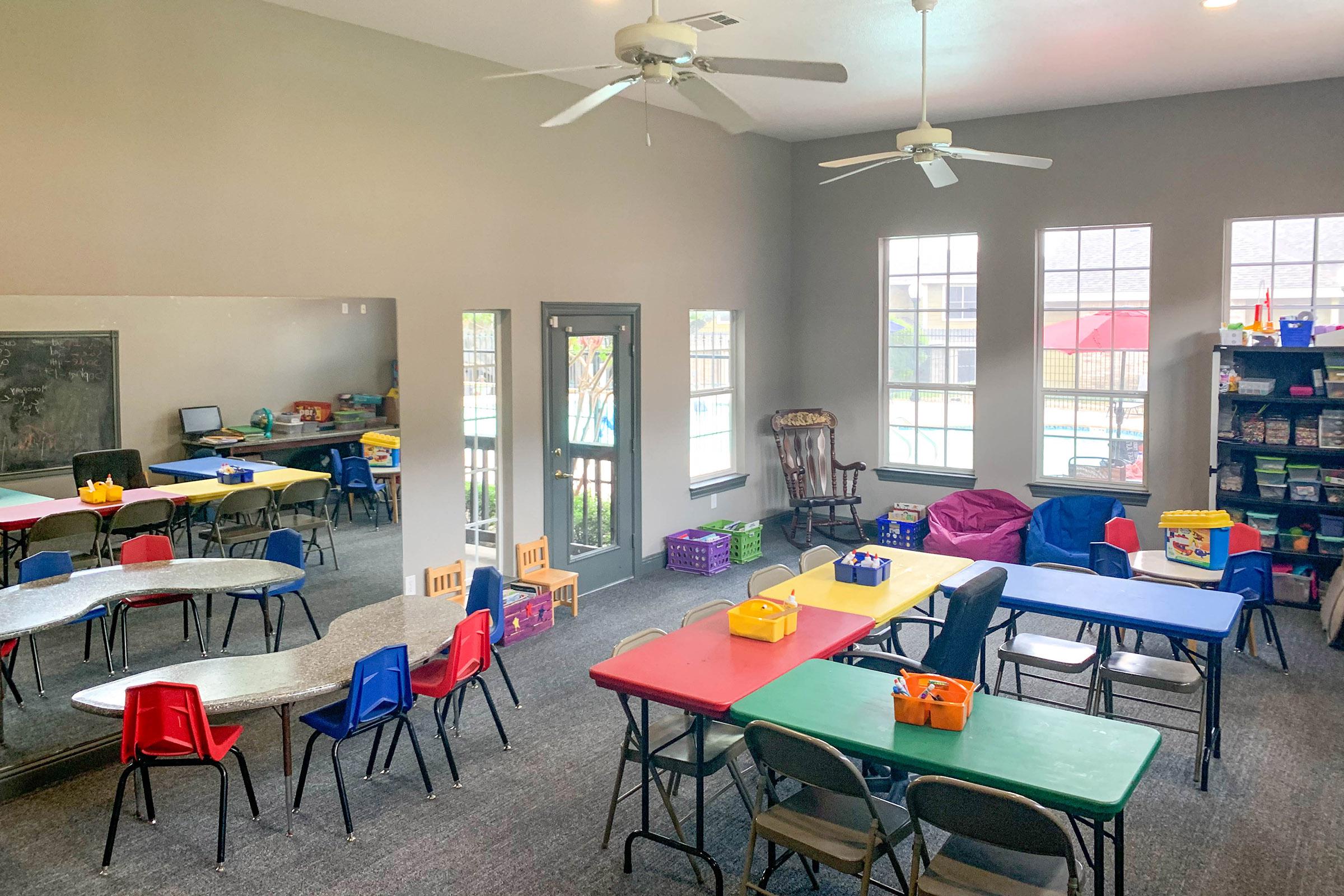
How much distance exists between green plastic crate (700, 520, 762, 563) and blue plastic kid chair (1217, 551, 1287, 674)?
12.8 ft

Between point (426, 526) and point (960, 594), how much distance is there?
3773 millimetres

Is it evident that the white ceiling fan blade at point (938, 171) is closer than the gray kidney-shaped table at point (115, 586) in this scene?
No

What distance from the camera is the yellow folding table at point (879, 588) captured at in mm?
4754

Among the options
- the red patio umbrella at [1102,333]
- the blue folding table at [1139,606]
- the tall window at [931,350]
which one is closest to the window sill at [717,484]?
the tall window at [931,350]

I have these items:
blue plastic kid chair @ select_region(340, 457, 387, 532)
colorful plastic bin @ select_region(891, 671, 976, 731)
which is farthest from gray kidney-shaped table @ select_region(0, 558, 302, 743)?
colorful plastic bin @ select_region(891, 671, 976, 731)

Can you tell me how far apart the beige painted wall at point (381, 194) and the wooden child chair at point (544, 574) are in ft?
0.56

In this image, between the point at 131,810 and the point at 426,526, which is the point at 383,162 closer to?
the point at 426,526

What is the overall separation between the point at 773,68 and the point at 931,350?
6127 mm

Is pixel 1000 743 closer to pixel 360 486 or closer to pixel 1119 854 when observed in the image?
pixel 1119 854

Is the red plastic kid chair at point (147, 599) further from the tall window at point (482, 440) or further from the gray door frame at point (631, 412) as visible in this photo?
the gray door frame at point (631, 412)

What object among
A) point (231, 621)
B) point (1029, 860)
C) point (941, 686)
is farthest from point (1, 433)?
point (1029, 860)

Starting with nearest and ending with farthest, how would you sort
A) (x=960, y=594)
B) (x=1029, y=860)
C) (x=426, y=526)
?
(x=1029, y=860), (x=960, y=594), (x=426, y=526)

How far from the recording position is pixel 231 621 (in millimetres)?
5328

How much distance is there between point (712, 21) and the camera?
18.4 ft
